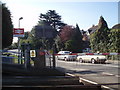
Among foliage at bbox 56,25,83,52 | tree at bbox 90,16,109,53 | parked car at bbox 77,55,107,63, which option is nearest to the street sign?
parked car at bbox 77,55,107,63

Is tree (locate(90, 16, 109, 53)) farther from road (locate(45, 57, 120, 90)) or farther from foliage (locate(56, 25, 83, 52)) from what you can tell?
road (locate(45, 57, 120, 90))

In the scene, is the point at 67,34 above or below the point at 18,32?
above

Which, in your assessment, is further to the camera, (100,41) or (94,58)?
(100,41)

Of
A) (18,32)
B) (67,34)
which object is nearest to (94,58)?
(18,32)

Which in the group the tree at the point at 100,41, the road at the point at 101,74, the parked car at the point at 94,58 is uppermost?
the tree at the point at 100,41

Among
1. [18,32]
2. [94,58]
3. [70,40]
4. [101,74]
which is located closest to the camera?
[101,74]

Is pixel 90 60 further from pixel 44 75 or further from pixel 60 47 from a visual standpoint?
pixel 60 47

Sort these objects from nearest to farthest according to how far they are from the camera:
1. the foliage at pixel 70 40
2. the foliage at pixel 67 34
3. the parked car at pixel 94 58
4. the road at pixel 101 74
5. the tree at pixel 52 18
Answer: the road at pixel 101 74 → the parked car at pixel 94 58 → the foliage at pixel 70 40 → the foliage at pixel 67 34 → the tree at pixel 52 18

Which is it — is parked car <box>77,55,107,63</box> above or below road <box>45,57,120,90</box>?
above

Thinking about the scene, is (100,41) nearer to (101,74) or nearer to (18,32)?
(18,32)

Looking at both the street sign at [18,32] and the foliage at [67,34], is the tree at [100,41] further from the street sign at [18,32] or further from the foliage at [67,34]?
the street sign at [18,32]

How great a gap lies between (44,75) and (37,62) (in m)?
2.37

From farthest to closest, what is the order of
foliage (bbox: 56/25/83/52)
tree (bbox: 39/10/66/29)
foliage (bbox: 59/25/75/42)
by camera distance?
tree (bbox: 39/10/66/29)
foliage (bbox: 59/25/75/42)
foliage (bbox: 56/25/83/52)

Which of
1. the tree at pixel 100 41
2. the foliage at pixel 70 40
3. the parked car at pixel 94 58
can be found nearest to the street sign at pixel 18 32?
the parked car at pixel 94 58
